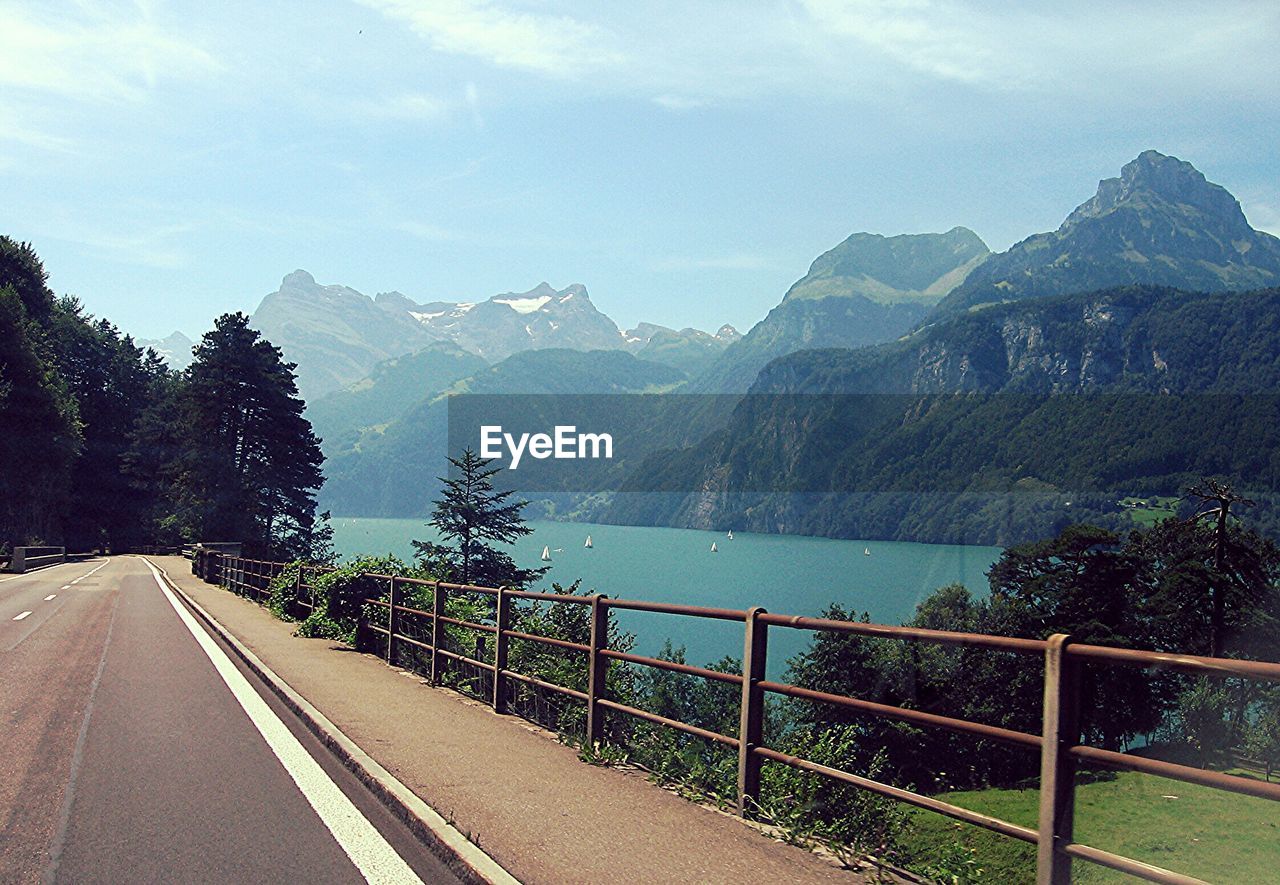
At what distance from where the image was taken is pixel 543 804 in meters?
6.71

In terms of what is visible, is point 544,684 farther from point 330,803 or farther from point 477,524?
point 477,524

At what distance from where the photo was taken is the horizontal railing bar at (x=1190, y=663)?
3650mm

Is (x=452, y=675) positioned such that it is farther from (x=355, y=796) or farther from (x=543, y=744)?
(x=355, y=796)

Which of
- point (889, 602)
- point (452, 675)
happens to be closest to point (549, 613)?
point (452, 675)

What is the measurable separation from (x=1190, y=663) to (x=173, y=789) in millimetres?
6310

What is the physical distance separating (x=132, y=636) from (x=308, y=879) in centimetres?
1587

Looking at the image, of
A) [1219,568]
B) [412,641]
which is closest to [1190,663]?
[412,641]

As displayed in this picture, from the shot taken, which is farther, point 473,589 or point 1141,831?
point 473,589

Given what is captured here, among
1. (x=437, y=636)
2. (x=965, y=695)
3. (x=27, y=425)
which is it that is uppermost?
(x=27, y=425)

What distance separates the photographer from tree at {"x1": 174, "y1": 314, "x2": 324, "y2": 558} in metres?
71.1

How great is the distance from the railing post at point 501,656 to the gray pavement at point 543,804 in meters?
0.19

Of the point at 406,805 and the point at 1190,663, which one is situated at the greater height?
the point at 1190,663

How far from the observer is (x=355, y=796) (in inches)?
284

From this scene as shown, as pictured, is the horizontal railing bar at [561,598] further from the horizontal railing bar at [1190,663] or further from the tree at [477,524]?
the tree at [477,524]
